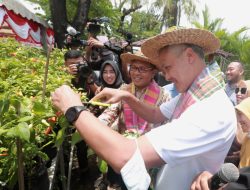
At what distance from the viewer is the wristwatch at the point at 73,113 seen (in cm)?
124

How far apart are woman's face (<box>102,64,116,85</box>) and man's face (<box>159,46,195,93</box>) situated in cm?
211

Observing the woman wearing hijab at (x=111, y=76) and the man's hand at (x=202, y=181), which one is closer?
the man's hand at (x=202, y=181)

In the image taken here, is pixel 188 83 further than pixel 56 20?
No

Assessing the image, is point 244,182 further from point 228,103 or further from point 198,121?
point 228,103

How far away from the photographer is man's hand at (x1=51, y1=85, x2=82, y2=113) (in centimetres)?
130

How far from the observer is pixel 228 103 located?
1.40m

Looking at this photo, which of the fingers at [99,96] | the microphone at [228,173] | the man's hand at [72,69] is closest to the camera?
the microphone at [228,173]

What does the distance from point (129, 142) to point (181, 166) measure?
38 cm

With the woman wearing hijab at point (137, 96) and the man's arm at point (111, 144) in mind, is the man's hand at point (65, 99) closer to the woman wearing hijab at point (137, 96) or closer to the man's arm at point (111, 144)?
the man's arm at point (111, 144)

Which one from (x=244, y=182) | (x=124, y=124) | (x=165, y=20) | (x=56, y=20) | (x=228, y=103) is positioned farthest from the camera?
(x=165, y=20)

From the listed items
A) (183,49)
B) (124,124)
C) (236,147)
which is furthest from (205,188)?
(236,147)

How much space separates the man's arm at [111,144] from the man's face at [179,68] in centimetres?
44

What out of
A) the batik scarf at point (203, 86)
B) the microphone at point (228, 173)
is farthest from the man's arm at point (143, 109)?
the microphone at point (228, 173)

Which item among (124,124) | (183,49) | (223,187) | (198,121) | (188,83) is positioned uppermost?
(183,49)
